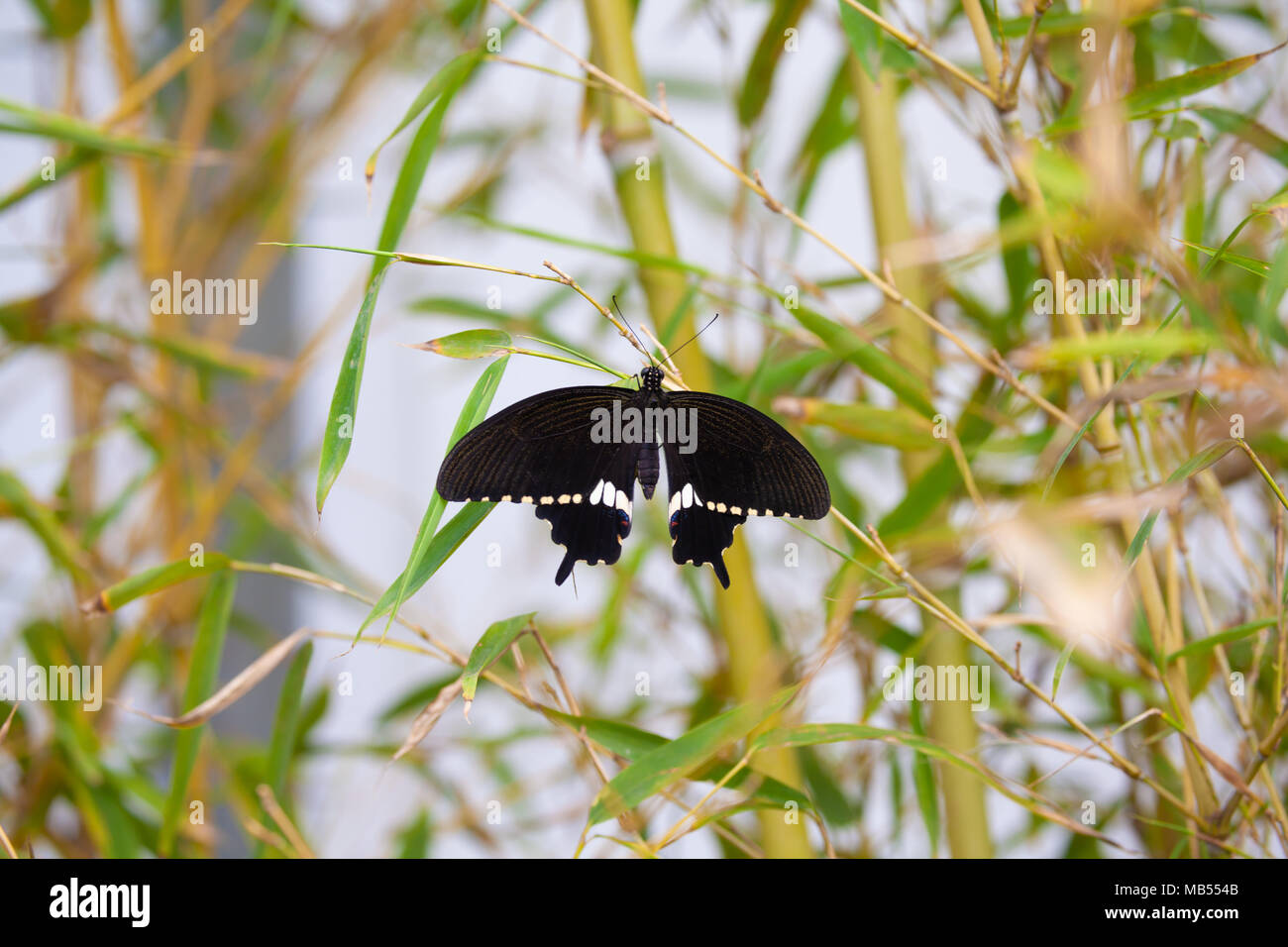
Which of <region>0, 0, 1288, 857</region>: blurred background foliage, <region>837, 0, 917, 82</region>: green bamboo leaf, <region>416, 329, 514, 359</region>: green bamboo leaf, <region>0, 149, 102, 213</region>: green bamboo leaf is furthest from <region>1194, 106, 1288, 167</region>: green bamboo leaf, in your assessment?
<region>0, 149, 102, 213</region>: green bamboo leaf

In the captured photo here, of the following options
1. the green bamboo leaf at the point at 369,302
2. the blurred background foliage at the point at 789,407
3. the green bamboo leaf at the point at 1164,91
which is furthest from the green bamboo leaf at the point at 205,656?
the green bamboo leaf at the point at 1164,91

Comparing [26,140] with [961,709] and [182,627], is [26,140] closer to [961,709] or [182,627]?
[182,627]

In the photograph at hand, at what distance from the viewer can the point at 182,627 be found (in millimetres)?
608

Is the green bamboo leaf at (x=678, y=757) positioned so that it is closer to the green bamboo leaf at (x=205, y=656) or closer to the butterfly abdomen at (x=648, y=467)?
the butterfly abdomen at (x=648, y=467)

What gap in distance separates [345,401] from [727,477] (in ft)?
0.38

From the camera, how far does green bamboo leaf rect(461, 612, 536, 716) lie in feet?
0.79

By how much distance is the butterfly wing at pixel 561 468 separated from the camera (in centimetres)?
23

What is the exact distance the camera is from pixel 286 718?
373 millimetres

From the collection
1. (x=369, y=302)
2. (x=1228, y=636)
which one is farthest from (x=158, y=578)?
(x=1228, y=636)

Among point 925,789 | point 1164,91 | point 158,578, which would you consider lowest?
point 925,789

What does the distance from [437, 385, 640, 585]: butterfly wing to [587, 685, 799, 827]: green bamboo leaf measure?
75 mm

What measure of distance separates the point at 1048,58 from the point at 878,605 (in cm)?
23

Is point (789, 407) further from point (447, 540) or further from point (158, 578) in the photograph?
point (158, 578)

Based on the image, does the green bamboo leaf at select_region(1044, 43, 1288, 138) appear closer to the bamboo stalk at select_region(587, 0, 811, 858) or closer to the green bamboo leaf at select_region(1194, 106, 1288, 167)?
the green bamboo leaf at select_region(1194, 106, 1288, 167)
